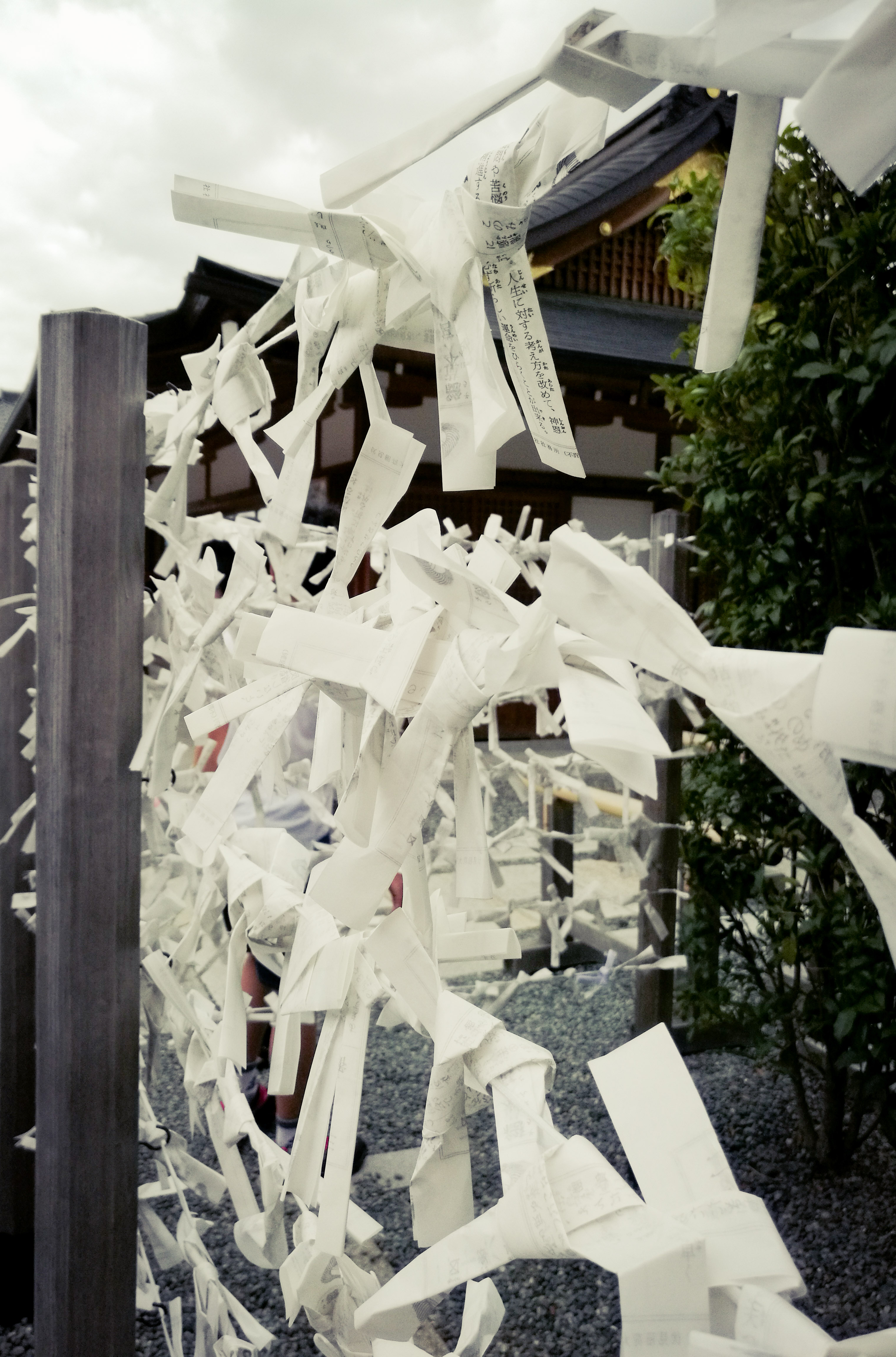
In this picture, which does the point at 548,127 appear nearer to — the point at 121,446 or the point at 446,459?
the point at 446,459

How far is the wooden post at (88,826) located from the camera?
0.70 m

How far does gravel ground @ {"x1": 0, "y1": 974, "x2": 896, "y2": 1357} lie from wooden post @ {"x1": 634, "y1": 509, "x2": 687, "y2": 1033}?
304 millimetres

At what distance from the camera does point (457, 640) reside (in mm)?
398

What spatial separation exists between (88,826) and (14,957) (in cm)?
93

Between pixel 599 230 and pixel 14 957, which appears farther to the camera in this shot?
pixel 599 230

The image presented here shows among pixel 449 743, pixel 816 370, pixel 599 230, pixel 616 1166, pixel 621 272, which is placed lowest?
pixel 616 1166

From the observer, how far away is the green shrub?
168 centimetres

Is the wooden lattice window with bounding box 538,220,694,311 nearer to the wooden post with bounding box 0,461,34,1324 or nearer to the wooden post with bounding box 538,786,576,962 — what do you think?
the wooden post with bounding box 538,786,576,962

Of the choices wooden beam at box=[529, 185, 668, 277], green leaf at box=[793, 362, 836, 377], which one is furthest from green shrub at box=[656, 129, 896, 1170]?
wooden beam at box=[529, 185, 668, 277]

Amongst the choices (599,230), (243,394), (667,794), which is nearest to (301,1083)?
(667,794)

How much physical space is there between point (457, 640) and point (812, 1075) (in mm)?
2053

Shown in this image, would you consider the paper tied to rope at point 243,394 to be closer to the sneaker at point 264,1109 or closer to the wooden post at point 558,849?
the sneaker at point 264,1109

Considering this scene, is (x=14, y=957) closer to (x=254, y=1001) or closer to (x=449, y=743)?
(x=254, y=1001)

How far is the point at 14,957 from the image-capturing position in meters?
1.49
